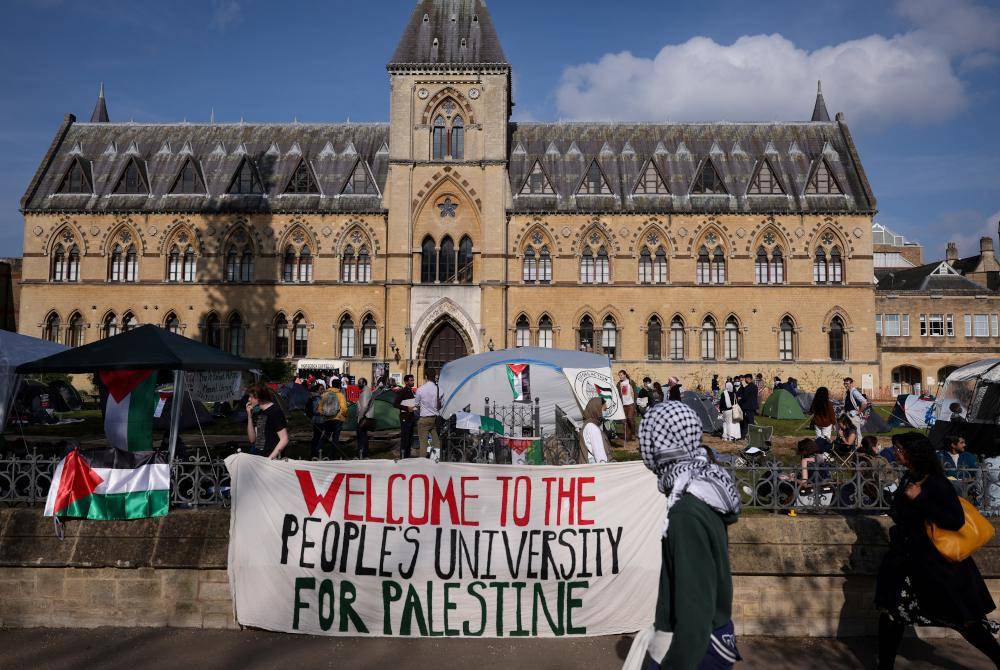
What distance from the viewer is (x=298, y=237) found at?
37281mm

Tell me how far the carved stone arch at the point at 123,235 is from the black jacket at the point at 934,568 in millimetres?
39802

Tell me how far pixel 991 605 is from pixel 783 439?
49.0ft

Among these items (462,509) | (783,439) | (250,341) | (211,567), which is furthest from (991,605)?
(250,341)

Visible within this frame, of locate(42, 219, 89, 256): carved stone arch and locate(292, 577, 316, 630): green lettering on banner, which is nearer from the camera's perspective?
locate(292, 577, 316, 630): green lettering on banner

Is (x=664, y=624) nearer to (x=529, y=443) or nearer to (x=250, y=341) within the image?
(x=529, y=443)

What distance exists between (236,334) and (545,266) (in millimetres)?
17514

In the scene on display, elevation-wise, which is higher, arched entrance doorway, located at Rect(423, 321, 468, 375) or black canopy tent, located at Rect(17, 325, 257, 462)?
arched entrance doorway, located at Rect(423, 321, 468, 375)

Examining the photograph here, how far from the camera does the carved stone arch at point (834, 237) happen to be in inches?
1439

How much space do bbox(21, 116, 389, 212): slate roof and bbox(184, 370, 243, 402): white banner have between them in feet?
65.7

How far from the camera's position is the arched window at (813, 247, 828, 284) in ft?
121

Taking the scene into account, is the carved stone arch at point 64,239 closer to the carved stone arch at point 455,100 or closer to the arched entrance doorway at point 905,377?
the carved stone arch at point 455,100

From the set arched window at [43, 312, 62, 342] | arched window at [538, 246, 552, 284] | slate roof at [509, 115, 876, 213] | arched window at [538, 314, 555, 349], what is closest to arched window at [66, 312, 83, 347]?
arched window at [43, 312, 62, 342]

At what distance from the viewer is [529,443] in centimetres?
1286

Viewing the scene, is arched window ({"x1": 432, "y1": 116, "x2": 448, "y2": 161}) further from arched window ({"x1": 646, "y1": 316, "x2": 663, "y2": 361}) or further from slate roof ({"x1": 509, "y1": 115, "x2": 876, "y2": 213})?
arched window ({"x1": 646, "y1": 316, "x2": 663, "y2": 361})
